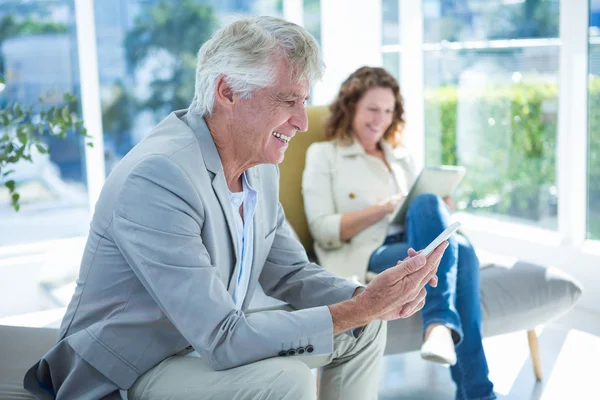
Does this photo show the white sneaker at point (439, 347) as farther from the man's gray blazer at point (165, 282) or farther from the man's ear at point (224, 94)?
the man's ear at point (224, 94)

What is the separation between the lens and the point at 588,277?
368cm

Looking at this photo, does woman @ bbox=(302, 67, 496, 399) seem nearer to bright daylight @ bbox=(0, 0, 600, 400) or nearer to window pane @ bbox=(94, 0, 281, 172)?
bright daylight @ bbox=(0, 0, 600, 400)

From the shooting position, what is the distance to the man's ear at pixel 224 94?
1645mm

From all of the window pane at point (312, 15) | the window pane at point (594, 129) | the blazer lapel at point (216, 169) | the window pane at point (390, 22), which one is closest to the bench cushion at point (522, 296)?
the blazer lapel at point (216, 169)

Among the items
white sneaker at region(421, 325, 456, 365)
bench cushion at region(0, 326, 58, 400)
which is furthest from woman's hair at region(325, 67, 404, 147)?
bench cushion at region(0, 326, 58, 400)

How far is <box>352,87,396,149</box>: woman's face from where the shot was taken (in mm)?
3102

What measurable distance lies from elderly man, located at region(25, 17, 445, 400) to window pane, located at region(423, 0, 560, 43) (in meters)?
2.72

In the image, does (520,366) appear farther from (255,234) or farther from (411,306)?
(255,234)

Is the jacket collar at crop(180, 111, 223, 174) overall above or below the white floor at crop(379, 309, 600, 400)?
above

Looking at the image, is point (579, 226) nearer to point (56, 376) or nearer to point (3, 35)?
point (56, 376)

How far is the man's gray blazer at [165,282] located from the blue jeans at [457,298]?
89cm

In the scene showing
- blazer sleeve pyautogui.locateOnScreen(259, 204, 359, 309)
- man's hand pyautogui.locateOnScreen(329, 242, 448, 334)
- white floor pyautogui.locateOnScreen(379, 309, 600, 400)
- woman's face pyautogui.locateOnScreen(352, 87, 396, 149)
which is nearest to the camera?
Answer: man's hand pyautogui.locateOnScreen(329, 242, 448, 334)

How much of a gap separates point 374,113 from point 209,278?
70.4 inches

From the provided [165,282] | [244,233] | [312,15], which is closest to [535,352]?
[244,233]
